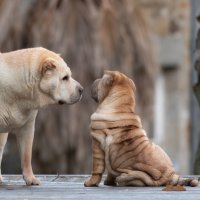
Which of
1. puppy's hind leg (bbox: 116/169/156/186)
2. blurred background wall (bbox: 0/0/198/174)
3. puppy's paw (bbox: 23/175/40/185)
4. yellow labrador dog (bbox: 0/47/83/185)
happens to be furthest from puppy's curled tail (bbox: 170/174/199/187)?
blurred background wall (bbox: 0/0/198/174)

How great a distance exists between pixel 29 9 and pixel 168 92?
6198 millimetres

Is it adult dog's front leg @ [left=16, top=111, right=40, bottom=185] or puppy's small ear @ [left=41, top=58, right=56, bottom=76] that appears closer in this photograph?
puppy's small ear @ [left=41, top=58, right=56, bottom=76]

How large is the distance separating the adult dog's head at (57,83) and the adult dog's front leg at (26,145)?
320mm

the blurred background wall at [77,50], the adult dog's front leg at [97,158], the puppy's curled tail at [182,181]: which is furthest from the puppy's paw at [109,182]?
the blurred background wall at [77,50]

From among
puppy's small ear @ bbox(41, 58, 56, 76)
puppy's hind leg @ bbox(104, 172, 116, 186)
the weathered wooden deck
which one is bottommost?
the weathered wooden deck

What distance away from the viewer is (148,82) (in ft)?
58.8

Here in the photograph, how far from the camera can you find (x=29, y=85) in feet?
27.1

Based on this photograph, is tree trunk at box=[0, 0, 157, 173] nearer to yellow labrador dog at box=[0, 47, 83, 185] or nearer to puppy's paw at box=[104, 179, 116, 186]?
puppy's paw at box=[104, 179, 116, 186]

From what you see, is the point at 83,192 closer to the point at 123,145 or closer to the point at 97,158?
the point at 97,158

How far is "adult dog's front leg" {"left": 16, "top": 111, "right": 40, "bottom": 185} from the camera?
853 centimetres

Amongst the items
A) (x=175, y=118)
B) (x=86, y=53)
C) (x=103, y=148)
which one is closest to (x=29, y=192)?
(x=103, y=148)

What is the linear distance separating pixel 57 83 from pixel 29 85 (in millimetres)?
203

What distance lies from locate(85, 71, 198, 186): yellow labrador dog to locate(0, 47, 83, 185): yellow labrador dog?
254mm

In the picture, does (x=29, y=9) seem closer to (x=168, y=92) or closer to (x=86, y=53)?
(x=86, y=53)
